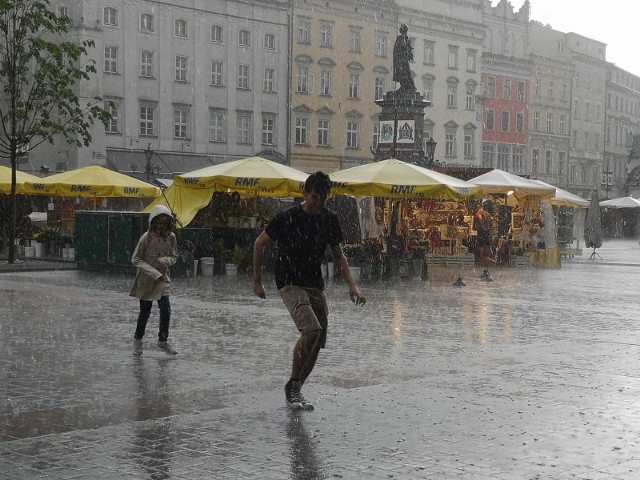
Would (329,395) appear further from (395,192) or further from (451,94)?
(451,94)

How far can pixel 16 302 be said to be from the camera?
1730 cm

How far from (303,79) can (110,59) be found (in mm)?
14128

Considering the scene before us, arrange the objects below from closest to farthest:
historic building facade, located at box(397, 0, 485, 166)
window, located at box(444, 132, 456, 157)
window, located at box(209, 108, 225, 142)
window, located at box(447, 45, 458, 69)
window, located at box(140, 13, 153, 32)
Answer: window, located at box(140, 13, 153, 32), window, located at box(209, 108, 225, 142), historic building facade, located at box(397, 0, 485, 166), window, located at box(444, 132, 456, 157), window, located at box(447, 45, 458, 69)

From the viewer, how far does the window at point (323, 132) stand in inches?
2530

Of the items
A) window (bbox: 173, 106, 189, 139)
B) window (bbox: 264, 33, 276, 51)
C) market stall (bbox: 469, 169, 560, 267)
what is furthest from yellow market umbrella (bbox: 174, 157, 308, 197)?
window (bbox: 264, 33, 276, 51)

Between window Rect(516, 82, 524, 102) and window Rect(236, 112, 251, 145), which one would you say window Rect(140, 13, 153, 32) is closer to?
window Rect(236, 112, 251, 145)

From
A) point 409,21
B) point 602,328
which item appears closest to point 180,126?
point 409,21

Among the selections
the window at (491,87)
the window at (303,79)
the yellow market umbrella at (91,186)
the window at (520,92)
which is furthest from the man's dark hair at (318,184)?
the window at (520,92)

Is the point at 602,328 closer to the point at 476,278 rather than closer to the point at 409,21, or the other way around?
the point at 476,278

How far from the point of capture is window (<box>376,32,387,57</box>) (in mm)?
68062

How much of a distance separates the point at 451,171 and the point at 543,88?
54.2m

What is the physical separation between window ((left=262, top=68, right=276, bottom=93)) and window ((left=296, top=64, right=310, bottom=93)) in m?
2.24

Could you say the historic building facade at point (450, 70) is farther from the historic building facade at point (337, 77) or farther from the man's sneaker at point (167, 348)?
the man's sneaker at point (167, 348)

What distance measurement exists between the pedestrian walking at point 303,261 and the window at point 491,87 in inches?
2887
